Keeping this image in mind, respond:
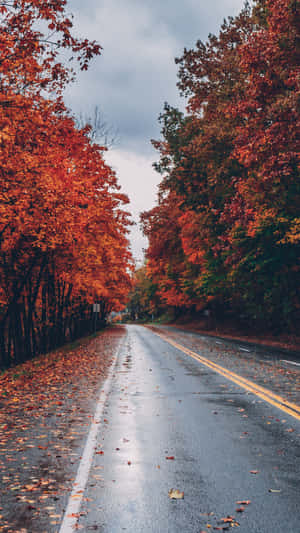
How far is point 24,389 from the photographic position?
1252cm

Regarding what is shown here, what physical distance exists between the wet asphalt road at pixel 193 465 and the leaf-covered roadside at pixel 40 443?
334 mm

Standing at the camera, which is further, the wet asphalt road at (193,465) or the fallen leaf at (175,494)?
the fallen leaf at (175,494)

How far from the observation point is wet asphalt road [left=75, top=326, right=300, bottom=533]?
14.9 ft

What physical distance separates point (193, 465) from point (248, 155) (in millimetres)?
15319

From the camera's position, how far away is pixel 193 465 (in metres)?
6.07

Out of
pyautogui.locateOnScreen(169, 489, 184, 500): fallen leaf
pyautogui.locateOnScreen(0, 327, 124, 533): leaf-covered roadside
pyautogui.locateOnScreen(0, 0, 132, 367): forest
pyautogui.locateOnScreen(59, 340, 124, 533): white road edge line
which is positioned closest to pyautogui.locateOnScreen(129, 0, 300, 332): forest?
pyautogui.locateOnScreen(0, 0, 132, 367): forest

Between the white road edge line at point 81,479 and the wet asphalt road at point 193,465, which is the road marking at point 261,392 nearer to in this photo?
the wet asphalt road at point 193,465

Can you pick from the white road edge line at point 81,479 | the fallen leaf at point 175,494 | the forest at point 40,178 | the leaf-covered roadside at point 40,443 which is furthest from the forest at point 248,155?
the fallen leaf at point 175,494

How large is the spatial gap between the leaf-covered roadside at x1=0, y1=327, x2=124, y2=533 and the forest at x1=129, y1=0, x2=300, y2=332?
1074 centimetres

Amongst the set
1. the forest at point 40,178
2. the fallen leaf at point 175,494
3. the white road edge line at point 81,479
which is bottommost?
the fallen leaf at point 175,494

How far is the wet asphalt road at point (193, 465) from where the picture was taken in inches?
179

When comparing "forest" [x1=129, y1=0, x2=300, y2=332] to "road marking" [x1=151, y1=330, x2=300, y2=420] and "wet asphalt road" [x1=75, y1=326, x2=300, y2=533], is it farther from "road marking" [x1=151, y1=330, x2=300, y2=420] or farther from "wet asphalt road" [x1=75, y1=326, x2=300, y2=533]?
"wet asphalt road" [x1=75, y1=326, x2=300, y2=533]

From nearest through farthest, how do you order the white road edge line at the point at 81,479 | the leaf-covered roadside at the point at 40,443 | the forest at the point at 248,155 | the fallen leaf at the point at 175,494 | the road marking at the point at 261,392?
the white road edge line at the point at 81,479
the leaf-covered roadside at the point at 40,443
the fallen leaf at the point at 175,494
the road marking at the point at 261,392
the forest at the point at 248,155

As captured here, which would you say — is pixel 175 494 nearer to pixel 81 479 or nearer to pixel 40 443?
pixel 81 479
